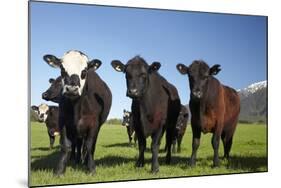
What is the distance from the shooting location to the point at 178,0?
6910 mm

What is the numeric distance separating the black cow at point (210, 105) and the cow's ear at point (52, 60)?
138cm

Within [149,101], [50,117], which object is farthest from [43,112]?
[149,101]

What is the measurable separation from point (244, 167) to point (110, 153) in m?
1.70

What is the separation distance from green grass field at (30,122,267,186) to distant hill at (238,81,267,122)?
0.11m

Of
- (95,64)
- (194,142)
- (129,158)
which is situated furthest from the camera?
(194,142)

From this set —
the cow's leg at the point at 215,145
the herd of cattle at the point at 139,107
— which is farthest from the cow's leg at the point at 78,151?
Result: the cow's leg at the point at 215,145

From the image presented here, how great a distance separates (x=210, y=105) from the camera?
22.6 ft

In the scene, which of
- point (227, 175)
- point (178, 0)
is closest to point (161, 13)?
point (178, 0)

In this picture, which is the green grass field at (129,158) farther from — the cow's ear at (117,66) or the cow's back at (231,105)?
the cow's ear at (117,66)

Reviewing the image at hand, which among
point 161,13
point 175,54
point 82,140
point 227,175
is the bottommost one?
point 227,175

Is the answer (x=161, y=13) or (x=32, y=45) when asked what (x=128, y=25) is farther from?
(x=32, y=45)

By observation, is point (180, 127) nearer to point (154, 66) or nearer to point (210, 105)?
point (210, 105)

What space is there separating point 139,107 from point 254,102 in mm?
1542

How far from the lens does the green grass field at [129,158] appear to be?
6141mm
